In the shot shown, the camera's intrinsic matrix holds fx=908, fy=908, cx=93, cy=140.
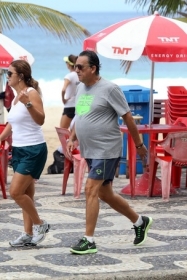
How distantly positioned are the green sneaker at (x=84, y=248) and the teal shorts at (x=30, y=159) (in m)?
0.73

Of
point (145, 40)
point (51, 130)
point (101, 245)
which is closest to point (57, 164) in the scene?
point (145, 40)

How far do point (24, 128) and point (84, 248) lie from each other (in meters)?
1.19

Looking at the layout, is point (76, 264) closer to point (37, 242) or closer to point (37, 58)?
point (37, 242)

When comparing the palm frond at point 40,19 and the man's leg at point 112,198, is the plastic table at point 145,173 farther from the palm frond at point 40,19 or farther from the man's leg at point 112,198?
the palm frond at point 40,19

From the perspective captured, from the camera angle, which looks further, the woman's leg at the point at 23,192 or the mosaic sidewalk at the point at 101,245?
the woman's leg at the point at 23,192

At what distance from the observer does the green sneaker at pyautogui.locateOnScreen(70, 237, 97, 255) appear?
7910mm

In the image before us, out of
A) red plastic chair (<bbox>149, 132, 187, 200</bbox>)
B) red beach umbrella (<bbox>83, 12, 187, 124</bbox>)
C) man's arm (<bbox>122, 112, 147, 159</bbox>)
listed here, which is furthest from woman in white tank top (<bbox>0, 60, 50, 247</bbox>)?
red plastic chair (<bbox>149, 132, 187, 200</bbox>)

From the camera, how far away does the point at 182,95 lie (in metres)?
12.5

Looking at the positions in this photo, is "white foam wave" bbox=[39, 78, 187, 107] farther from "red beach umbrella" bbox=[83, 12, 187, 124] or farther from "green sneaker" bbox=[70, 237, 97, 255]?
"green sneaker" bbox=[70, 237, 97, 255]

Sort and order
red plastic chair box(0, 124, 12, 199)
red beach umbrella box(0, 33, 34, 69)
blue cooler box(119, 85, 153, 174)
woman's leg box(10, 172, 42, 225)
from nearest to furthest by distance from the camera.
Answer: woman's leg box(10, 172, 42, 225) → red plastic chair box(0, 124, 12, 199) → red beach umbrella box(0, 33, 34, 69) → blue cooler box(119, 85, 153, 174)

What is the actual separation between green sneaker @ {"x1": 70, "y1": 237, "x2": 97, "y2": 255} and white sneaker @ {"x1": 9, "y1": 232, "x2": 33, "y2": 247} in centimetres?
57

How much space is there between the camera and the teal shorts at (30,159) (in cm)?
805

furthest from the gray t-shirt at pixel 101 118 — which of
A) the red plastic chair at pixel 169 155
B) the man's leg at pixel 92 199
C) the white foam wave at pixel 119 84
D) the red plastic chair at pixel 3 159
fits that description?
the white foam wave at pixel 119 84

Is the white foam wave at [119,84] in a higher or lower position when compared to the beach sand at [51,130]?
higher
